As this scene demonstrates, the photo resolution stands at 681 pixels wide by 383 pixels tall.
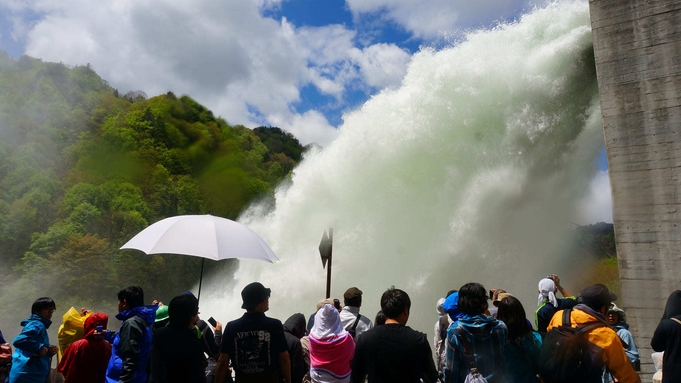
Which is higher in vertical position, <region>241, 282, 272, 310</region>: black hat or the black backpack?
<region>241, 282, 272, 310</region>: black hat

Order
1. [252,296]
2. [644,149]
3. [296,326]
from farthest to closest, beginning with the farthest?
[644,149] → [296,326] → [252,296]

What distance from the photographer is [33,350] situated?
4957 mm

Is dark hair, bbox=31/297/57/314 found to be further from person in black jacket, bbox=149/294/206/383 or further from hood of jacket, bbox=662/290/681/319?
hood of jacket, bbox=662/290/681/319

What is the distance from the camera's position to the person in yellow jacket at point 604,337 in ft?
11.0

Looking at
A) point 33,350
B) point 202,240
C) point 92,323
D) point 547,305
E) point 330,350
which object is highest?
point 202,240

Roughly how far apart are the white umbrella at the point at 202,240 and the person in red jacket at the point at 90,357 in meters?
0.84

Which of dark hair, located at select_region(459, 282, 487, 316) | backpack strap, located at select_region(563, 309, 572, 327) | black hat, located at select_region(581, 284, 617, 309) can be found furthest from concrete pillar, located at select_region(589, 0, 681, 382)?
dark hair, located at select_region(459, 282, 487, 316)

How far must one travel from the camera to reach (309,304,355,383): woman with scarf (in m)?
4.38

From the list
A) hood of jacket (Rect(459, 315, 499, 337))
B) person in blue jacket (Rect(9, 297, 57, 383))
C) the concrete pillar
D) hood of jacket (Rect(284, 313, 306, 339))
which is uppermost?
the concrete pillar

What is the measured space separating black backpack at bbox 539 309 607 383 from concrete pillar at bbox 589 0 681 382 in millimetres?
5130

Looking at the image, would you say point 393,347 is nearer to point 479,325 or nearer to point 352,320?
point 479,325

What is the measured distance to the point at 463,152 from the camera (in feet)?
50.5

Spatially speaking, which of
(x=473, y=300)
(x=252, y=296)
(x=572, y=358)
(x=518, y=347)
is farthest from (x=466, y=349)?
(x=252, y=296)

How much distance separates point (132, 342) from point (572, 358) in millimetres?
3459
